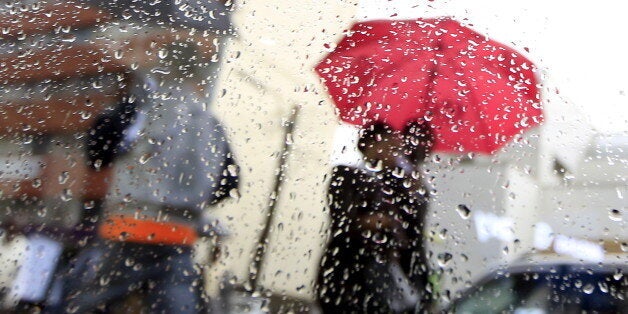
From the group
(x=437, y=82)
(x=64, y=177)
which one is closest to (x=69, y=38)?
(x=64, y=177)

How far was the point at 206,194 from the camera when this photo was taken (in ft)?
3.66

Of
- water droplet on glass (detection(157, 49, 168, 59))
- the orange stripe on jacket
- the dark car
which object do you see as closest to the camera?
the dark car

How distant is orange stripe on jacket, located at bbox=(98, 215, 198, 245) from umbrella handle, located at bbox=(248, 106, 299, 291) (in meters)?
0.10

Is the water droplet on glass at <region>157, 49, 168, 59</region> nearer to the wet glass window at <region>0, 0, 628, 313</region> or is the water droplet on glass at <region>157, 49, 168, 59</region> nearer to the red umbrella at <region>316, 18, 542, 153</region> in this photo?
the wet glass window at <region>0, 0, 628, 313</region>

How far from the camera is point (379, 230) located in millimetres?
1059

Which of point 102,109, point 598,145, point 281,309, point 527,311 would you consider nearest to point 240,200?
point 281,309

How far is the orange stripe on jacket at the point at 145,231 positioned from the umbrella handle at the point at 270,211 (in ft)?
0.34

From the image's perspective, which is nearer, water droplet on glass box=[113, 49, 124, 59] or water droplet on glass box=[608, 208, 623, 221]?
water droplet on glass box=[608, 208, 623, 221]

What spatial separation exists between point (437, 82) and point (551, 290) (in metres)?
0.38

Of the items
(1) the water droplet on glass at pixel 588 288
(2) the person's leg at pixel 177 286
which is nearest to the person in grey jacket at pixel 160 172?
(2) the person's leg at pixel 177 286

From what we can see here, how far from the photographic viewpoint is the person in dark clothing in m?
1.01

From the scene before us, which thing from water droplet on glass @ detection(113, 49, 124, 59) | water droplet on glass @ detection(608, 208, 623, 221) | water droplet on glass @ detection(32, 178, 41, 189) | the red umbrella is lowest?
water droplet on glass @ detection(32, 178, 41, 189)

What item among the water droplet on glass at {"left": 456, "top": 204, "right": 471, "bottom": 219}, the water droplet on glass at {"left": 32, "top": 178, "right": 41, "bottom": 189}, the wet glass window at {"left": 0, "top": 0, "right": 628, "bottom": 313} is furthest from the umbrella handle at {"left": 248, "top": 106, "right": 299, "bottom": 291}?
the water droplet on glass at {"left": 32, "top": 178, "right": 41, "bottom": 189}

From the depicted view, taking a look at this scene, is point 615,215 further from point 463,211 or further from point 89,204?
point 89,204
